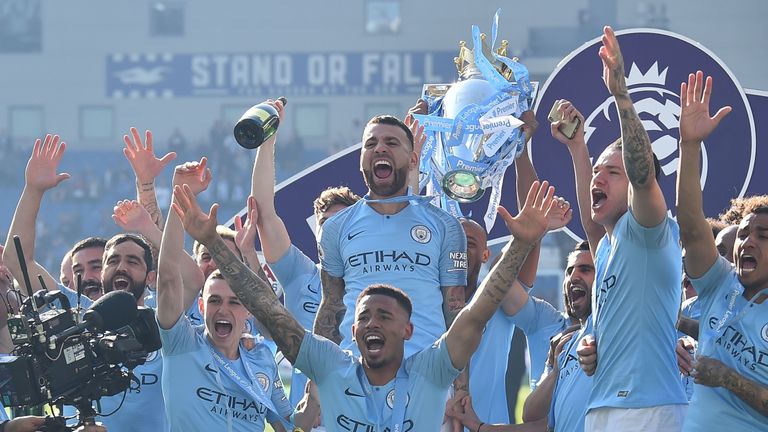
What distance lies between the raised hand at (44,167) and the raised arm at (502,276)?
2.13m

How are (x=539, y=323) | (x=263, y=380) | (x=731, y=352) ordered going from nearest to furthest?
(x=731, y=352)
(x=263, y=380)
(x=539, y=323)

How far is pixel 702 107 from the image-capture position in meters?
4.32

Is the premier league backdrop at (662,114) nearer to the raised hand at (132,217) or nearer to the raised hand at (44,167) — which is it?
the raised hand at (132,217)

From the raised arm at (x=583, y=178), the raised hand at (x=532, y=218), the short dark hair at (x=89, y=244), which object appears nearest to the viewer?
the raised hand at (x=532, y=218)

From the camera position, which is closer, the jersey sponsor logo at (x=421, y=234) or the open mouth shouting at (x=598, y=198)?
the open mouth shouting at (x=598, y=198)

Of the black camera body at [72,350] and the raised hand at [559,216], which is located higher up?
the raised hand at [559,216]

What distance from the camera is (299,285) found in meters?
6.14

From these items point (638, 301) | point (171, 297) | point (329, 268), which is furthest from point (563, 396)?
point (171, 297)

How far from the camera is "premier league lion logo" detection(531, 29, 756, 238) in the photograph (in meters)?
7.12

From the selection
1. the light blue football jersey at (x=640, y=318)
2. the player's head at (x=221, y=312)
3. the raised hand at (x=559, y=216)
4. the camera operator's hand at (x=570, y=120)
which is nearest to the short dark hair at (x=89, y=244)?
the player's head at (x=221, y=312)

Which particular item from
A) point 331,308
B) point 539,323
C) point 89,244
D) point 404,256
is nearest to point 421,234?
point 404,256

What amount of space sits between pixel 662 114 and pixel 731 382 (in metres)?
3.06

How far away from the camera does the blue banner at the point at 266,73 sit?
38125mm

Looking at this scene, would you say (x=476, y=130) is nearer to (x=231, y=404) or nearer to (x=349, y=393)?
(x=231, y=404)
